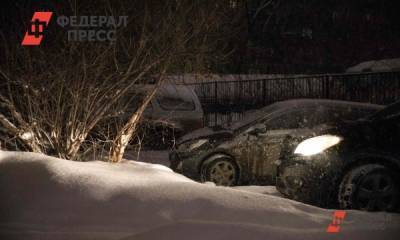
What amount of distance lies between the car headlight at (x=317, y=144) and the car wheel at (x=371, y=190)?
0.46 m

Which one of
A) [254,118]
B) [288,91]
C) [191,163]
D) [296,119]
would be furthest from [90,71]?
[288,91]

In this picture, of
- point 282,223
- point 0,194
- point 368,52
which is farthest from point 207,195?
point 368,52

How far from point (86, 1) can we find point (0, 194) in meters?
2.79

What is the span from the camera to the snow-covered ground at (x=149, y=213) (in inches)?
142

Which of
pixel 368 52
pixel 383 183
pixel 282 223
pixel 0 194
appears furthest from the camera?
pixel 368 52

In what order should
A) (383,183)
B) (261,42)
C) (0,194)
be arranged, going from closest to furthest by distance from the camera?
(0,194), (383,183), (261,42)

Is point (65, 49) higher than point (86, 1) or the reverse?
the reverse

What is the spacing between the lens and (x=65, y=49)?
237 inches

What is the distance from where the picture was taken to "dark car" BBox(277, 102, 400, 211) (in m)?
5.71

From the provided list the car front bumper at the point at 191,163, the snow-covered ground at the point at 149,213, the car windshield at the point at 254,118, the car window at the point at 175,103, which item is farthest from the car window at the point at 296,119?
the snow-covered ground at the point at 149,213

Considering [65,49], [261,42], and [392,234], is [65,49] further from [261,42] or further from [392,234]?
[261,42]

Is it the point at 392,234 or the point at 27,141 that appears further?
the point at 27,141

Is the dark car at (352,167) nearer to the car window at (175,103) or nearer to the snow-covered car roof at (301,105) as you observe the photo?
the snow-covered car roof at (301,105)

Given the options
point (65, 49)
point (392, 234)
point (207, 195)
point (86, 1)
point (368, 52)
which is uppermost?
point (368, 52)
